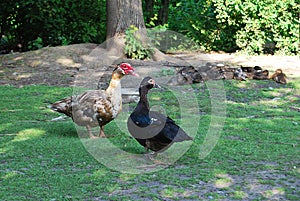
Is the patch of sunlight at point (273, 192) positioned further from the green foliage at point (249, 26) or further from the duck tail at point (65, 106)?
the green foliage at point (249, 26)

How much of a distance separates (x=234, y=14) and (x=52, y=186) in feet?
41.4

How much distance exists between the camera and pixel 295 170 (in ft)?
21.3

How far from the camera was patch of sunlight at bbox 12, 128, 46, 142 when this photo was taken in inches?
320

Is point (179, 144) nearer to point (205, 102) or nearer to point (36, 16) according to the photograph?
point (205, 102)

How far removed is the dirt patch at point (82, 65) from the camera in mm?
13477

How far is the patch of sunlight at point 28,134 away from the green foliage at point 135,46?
6544mm

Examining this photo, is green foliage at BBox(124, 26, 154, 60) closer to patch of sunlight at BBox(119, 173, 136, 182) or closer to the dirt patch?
the dirt patch

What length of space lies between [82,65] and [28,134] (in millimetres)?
6466

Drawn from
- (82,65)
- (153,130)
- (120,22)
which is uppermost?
(120,22)

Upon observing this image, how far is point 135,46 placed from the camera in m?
14.8

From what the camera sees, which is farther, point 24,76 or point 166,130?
point 24,76

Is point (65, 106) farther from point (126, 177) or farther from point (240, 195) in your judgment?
point (240, 195)

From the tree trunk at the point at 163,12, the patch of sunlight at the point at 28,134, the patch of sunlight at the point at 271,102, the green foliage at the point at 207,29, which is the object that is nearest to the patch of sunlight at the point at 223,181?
the patch of sunlight at the point at 28,134

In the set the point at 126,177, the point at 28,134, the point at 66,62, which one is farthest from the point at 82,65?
the point at 126,177
